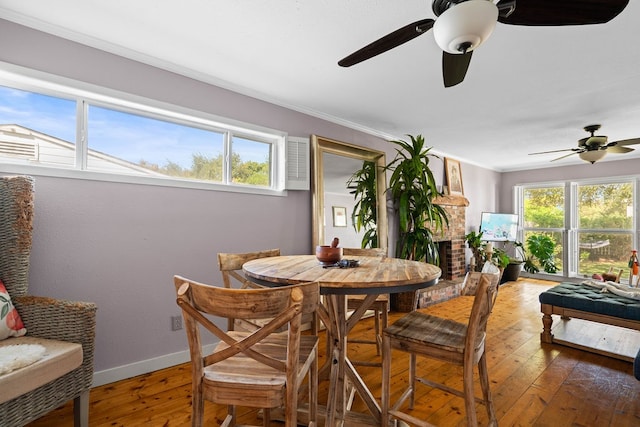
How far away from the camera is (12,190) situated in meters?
1.71

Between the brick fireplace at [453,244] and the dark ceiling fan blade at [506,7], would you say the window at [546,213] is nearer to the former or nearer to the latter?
the brick fireplace at [453,244]

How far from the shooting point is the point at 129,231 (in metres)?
2.22

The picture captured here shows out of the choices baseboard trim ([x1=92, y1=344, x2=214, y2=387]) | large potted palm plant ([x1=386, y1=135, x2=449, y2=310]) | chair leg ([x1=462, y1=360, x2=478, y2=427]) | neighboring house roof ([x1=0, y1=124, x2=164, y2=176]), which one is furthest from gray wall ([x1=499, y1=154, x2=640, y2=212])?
neighboring house roof ([x1=0, y1=124, x2=164, y2=176])

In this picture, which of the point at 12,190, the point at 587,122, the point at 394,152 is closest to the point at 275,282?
the point at 12,190

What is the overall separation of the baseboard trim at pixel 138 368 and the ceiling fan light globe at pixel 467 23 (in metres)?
2.69

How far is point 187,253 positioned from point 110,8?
1666 millimetres

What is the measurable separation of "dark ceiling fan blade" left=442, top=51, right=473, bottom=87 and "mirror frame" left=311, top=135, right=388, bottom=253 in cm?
172

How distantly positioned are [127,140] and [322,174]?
1824mm

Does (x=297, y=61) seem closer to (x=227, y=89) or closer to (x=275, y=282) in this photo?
(x=227, y=89)

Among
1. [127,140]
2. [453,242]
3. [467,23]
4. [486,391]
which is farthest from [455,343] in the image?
[453,242]

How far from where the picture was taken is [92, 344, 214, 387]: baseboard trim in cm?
210

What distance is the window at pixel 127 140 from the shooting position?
77.8 inches

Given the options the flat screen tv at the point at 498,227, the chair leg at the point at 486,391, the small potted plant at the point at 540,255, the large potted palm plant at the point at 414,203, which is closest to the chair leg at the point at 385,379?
the chair leg at the point at 486,391

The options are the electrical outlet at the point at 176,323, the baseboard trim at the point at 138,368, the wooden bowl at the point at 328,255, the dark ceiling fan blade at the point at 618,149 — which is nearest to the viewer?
the wooden bowl at the point at 328,255
